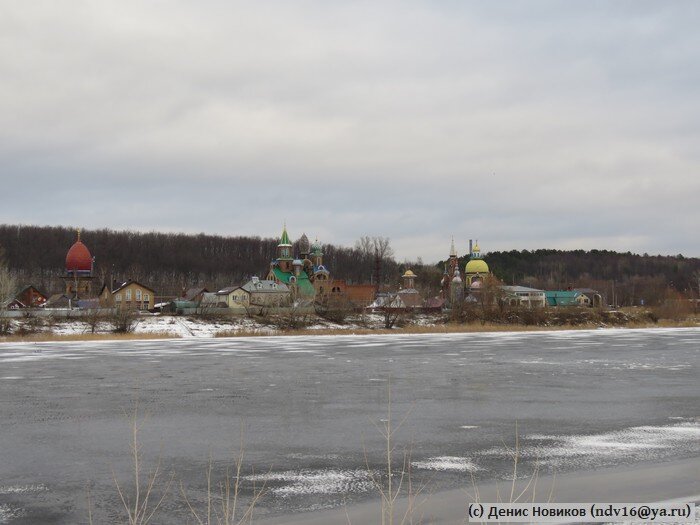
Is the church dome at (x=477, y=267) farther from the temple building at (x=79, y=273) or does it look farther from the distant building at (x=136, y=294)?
the temple building at (x=79, y=273)

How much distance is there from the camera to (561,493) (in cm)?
770

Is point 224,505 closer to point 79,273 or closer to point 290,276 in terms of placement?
point 79,273

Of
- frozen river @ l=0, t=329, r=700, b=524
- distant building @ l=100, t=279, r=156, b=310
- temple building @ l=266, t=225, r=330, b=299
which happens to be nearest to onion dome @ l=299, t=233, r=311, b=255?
temple building @ l=266, t=225, r=330, b=299

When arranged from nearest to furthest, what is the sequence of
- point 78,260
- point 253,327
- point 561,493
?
point 561,493 < point 253,327 < point 78,260

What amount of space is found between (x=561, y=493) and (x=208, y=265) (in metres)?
154

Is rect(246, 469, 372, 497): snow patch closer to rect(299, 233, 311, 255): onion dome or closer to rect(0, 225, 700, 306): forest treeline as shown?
rect(299, 233, 311, 255): onion dome

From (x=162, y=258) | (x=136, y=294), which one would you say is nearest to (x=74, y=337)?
(x=136, y=294)

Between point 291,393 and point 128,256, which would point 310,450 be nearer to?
point 291,393

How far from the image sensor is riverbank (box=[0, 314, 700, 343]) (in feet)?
143

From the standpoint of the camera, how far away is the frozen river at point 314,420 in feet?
27.3

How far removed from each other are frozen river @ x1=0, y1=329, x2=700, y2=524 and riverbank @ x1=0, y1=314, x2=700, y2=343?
19107 millimetres

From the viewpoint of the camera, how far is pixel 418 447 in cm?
1012

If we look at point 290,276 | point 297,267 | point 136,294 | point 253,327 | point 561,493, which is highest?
point 297,267

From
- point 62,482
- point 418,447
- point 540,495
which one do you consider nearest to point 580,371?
point 418,447
